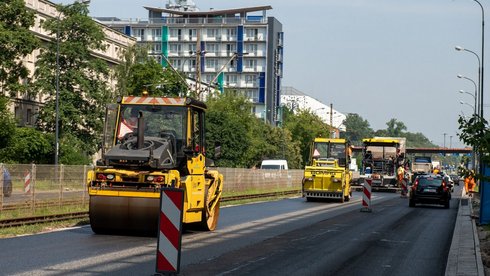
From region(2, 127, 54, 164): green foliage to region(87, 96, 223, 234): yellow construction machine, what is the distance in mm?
40285

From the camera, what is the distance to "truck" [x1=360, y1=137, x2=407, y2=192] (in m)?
67.1

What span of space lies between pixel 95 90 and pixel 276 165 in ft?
58.7

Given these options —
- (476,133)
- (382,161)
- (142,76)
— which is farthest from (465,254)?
(142,76)

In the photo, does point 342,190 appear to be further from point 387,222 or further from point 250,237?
point 250,237

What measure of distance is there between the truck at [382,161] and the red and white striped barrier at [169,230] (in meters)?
54.7

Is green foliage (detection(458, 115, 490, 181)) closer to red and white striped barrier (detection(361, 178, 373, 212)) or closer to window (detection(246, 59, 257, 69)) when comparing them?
red and white striped barrier (detection(361, 178, 373, 212))

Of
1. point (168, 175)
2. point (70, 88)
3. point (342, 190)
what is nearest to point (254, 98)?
point (70, 88)

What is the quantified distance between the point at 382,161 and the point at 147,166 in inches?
1894

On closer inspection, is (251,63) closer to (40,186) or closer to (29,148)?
(29,148)

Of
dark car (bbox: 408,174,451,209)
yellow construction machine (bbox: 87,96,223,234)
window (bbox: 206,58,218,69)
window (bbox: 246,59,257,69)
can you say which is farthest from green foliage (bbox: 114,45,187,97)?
window (bbox: 206,58,218,69)

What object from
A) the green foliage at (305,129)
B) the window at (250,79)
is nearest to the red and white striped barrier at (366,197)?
the green foliage at (305,129)

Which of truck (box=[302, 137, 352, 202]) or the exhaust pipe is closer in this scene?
the exhaust pipe

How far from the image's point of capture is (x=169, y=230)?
12.9 metres

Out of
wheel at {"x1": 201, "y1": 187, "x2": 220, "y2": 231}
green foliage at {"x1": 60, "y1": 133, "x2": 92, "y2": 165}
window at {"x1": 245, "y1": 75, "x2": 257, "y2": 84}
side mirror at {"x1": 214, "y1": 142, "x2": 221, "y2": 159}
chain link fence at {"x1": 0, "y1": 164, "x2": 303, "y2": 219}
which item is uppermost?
window at {"x1": 245, "y1": 75, "x2": 257, "y2": 84}
